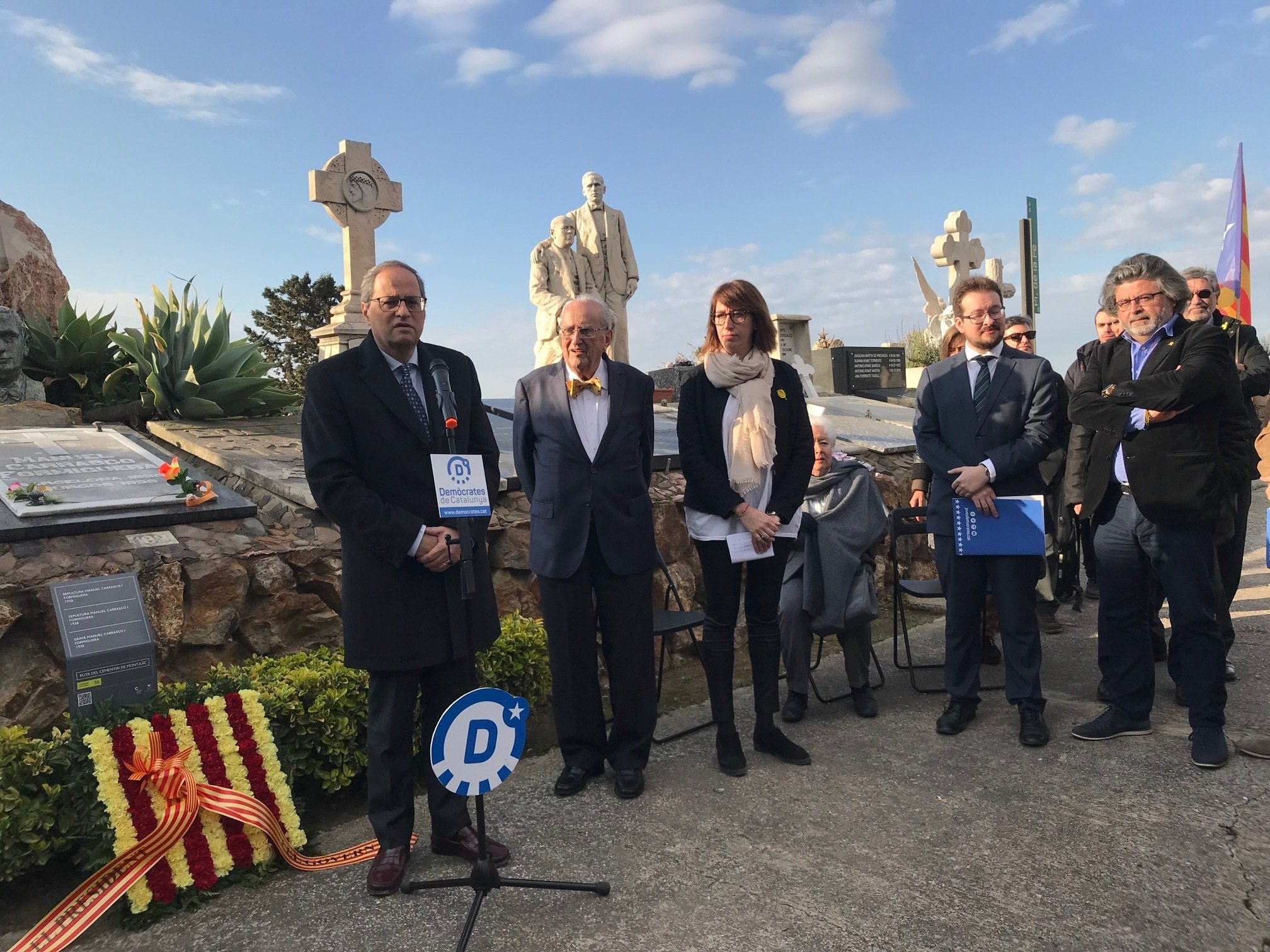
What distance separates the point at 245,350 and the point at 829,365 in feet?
30.7

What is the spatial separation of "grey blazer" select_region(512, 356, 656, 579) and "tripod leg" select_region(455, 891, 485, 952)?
3.91 ft

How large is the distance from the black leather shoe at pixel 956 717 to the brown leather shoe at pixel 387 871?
229cm

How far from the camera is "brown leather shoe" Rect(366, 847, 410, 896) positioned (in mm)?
2650

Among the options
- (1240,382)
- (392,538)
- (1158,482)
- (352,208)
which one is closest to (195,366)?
(352,208)

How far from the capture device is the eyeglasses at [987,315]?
3807 mm

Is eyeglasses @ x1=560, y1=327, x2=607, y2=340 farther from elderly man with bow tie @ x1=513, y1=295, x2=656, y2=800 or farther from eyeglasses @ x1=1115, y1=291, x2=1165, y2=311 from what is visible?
eyeglasses @ x1=1115, y1=291, x2=1165, y2=311

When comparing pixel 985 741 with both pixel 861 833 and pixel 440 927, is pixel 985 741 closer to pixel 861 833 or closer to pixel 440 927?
pixel 861 833

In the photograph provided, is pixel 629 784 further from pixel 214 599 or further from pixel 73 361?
pixel 73 361

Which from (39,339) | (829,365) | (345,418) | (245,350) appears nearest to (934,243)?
(829,365)

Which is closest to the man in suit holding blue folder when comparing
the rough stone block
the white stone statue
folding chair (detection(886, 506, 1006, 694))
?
folding chair (detection(886, 506, 1006, 694))

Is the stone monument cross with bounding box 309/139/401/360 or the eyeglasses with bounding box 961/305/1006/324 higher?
the stone monument cross with bounding box 309/139/401/360

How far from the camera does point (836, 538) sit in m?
4.29

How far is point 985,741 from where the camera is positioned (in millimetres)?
3730

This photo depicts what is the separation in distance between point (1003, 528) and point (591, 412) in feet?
5.91
